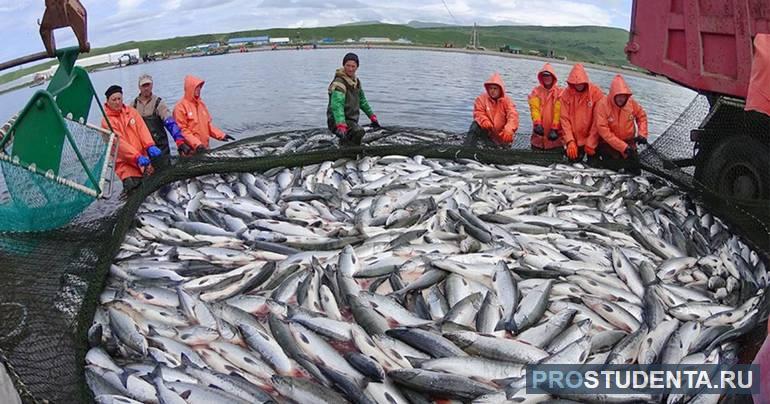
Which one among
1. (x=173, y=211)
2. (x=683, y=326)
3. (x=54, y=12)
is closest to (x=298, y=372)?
(x=683, y=326)

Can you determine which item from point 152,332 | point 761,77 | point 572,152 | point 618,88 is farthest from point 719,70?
point 152,332

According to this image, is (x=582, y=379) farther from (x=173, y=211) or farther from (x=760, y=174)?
(x=173, y=211)

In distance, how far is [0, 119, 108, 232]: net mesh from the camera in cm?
593

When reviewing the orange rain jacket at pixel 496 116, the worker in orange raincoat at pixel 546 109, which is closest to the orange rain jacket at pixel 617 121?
the worker in orange raincoat at pixel 546 109

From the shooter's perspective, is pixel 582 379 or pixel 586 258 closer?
pixel 582 379

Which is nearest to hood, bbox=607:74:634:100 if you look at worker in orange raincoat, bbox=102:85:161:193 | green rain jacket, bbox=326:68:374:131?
green rain jacket, bbox=326:68:374:131

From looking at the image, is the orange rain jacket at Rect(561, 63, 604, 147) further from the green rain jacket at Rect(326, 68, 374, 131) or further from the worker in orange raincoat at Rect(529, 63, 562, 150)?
the green rain jacket at Rect(326, 68, 374, 131)

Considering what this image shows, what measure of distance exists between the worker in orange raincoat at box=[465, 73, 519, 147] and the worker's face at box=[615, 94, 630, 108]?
186cm

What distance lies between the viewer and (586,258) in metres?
5.07

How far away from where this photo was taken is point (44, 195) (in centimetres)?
602

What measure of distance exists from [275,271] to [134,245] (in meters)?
1.74

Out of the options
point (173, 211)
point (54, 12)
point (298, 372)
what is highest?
point (54, 12)

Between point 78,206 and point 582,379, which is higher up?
point 78,206

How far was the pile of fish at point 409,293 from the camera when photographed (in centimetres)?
356
